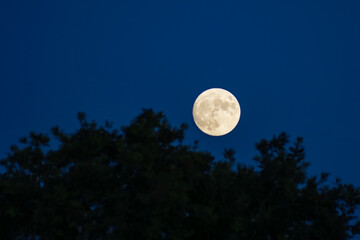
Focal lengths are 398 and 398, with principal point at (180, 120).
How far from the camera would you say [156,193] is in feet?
44.7

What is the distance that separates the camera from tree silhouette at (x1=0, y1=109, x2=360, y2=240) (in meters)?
14.9

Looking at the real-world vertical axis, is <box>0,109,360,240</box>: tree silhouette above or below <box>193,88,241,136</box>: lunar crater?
below

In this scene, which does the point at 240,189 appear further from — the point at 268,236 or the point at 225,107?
the point at 225,107

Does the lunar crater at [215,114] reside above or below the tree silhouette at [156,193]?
above

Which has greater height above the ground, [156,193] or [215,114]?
[215,114]

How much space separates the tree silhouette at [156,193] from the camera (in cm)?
1485

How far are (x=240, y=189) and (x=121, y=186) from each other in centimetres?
479

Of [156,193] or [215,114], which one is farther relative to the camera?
[215,114]

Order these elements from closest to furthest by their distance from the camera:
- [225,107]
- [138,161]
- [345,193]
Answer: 1. [138,161]
2. [345,193]
3. [225,107]

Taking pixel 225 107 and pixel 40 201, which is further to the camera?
pixel 225 107

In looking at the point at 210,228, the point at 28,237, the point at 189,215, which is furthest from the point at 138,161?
the point at 28,237

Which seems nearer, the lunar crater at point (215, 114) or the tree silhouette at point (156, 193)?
the tree silhouette at point (156, 193)

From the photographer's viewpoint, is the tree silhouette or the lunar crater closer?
the tree silhouette

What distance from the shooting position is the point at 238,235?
15.2 metres
